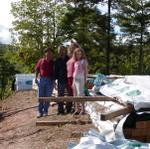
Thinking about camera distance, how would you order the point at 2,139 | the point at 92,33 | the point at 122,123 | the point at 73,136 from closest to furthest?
1. the point at 122,123
2. the point at 73,136
3. the point at 2,139
4. the point at 92,33

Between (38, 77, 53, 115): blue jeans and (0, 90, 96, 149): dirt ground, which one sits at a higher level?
(38, 77, 53, 115): blue jeans

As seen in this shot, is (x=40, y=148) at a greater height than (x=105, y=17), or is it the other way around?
(x=105, y=17)

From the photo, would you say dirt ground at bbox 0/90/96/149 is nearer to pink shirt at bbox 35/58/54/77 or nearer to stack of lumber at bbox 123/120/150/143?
stack of lumber at bbox 123/120/150/143

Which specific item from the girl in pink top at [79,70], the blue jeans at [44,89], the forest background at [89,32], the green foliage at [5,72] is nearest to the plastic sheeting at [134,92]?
the girl in pink top at [79,70]

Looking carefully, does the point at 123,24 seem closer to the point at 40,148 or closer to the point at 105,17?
the point at 105,17

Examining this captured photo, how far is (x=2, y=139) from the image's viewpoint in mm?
6609

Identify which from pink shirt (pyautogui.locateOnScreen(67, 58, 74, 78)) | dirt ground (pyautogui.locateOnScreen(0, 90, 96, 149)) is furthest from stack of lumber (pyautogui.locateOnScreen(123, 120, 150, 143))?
pink shirt (pyautogui.locateOnScreen(67, 58, 74, 78))

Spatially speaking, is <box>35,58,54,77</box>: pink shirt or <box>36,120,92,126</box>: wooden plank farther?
<box>35,58,54,77</box>: pink shirt

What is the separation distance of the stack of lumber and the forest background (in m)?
17.2

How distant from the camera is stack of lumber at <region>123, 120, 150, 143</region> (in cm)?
505

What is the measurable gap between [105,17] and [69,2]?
11.7 ft

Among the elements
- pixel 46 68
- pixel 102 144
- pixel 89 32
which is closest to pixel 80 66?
pixel 46 68

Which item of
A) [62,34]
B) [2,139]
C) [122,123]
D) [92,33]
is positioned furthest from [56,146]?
[62,34]

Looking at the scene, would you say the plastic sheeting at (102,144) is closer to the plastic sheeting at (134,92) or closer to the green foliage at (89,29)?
the plastic sheeting at (134,92)
